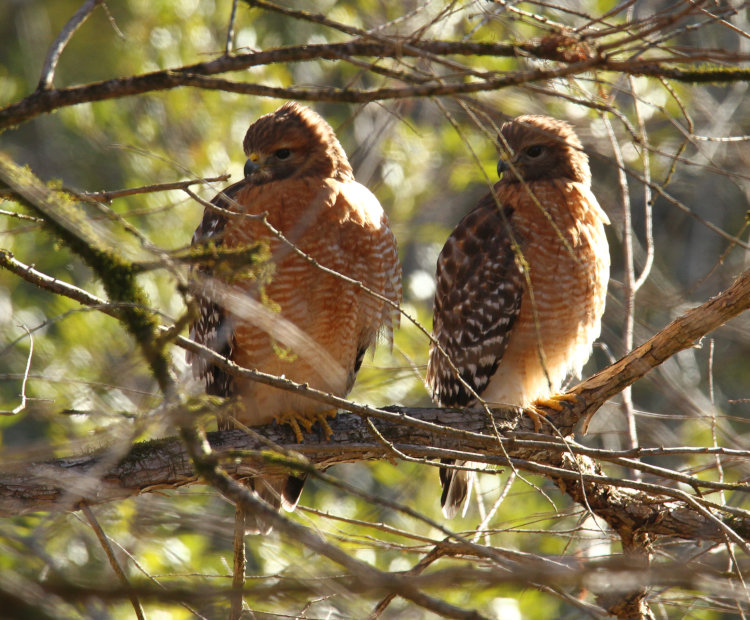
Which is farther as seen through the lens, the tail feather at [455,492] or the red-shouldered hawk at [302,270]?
the tail feather at [455,492]

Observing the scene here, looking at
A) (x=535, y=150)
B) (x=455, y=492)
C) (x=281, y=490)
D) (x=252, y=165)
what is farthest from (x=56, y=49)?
(x=455, y=492)

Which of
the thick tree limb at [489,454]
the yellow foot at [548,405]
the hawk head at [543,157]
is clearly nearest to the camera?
the thick tree limb at [489,454]

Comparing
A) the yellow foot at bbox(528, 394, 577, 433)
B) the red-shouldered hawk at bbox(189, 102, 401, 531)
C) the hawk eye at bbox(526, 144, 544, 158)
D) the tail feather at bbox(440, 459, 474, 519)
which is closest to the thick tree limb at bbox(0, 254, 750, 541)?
the yellow foot at bbox(528, 394, 577, 433)

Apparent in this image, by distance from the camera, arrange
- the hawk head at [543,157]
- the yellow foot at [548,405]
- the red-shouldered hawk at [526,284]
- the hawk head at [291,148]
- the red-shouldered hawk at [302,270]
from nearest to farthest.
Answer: the red-shouldered hawk at [302,270], the yellow foot at [548,405], the hawk head at [291,148], the red-shouldered hawk at [526,284], the hawk head at [543,157]

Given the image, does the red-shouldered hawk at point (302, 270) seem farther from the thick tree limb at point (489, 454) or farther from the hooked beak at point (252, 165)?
the thick tree limb at point (489, 454)

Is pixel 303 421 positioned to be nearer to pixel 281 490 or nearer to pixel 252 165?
pixel 281 490

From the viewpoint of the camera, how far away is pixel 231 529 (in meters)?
1.87

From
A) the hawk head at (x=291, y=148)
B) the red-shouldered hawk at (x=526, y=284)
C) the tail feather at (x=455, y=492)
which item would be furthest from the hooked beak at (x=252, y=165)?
the tail feather at (x=455, y=492)

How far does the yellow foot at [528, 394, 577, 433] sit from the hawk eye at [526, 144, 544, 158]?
4.87ft

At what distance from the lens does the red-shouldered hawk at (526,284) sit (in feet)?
15.4

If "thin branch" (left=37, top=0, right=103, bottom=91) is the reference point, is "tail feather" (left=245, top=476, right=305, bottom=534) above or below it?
below

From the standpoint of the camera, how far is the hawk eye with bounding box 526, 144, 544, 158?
501 centimetres

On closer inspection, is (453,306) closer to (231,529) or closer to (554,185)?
(554,185)

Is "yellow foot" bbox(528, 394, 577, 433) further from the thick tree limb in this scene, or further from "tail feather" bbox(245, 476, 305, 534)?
"tail feather" bbox(245, 476, 305, 534)
